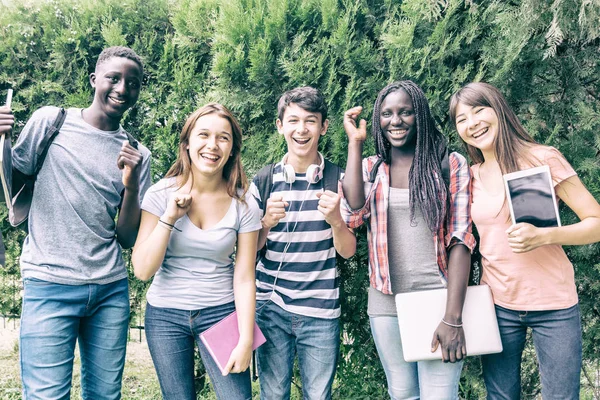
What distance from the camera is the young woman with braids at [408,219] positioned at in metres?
2.83

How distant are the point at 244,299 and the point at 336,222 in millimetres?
713

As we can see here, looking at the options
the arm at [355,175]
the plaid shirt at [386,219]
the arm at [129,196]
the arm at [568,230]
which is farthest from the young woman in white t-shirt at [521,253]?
the arm at [129,196]

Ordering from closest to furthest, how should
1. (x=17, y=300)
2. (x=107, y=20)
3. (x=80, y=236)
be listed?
(x=80, y=236) → (x=107, y=20) → (x=17, y=300)

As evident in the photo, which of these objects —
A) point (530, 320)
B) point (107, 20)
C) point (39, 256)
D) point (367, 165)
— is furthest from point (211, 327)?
point (107, 20)

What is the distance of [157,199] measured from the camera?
2916 millimetres

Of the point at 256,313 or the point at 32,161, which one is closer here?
the point at 32,161

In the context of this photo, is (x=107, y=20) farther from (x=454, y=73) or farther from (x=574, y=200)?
(x=574, y=200)

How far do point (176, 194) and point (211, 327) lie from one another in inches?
31.2

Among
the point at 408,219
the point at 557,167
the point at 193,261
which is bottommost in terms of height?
the point at 193,261

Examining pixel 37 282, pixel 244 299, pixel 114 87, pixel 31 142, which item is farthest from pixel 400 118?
pixel 37 282

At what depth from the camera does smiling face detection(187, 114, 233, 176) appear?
9.64 feet

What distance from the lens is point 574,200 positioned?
277cm

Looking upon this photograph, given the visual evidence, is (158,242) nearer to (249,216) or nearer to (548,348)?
(249,216)

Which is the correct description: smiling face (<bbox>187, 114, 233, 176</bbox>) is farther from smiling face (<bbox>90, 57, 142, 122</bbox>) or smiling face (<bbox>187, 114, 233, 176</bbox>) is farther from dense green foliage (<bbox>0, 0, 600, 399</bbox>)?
dense green foliage (<bbox>0, 0, 600, 399</bbox>)
